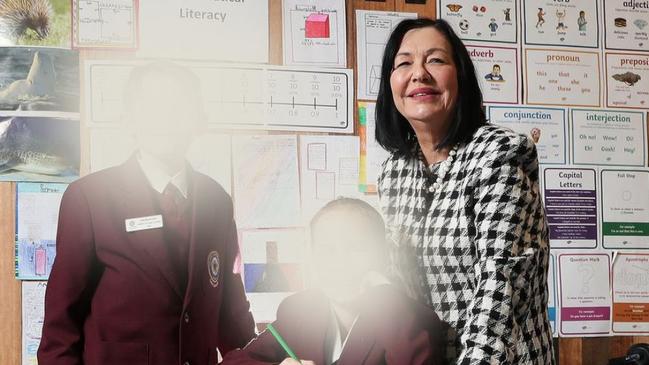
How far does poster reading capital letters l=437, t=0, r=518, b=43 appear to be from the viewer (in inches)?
79.5

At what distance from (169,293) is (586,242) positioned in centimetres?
147

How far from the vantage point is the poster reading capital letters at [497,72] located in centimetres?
205

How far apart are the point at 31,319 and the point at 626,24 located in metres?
2.17

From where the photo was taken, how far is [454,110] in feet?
3.99

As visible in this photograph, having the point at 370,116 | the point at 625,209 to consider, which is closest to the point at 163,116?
the point at 370,116

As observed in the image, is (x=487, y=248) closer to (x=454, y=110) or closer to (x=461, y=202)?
(x=461, y=202)

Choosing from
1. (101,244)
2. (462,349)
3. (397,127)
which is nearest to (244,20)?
(397,127)

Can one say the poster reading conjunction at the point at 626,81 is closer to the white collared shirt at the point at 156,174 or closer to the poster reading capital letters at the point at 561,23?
the poster reading capital letters at the point at 561,23

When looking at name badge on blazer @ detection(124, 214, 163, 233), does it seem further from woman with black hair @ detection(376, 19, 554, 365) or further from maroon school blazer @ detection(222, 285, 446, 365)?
woman with black hair @ detection(376, 19, 554, 365)

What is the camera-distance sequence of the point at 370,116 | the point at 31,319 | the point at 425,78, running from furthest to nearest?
the point at 370,116
the point at 31,319
the point at 425,78

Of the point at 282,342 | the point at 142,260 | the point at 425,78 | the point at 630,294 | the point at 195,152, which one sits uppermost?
the point at 425,78

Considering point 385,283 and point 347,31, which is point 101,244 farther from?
point 347,31

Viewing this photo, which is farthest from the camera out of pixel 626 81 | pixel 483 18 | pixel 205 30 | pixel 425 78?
pixel 626 81

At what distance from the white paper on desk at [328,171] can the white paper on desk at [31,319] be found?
790 millimetres
